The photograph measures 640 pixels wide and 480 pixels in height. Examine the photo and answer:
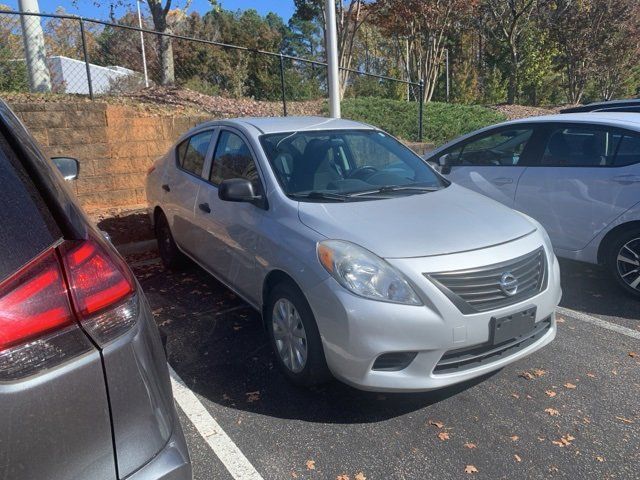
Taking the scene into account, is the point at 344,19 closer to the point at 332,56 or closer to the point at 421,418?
the point at 332,56

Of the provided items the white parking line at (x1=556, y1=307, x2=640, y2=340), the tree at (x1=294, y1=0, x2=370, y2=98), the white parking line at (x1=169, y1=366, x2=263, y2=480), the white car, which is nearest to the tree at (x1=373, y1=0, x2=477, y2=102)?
the tree at (x1=294, y1=0, x2=370, y2=98)

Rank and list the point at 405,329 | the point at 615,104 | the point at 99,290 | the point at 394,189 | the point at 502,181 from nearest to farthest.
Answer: the point at 99,290, the point at 405,329, the point at 394,189, the point at 502,181, the point at 615,104

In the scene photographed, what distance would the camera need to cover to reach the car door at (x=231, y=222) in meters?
3.72

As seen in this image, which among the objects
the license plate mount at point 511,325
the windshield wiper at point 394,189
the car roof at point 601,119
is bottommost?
the license plate mount at point 511,325

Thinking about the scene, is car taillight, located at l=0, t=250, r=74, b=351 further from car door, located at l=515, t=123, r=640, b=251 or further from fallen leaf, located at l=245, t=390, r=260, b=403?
car door, located at l=515, t=123, r=640, b=251

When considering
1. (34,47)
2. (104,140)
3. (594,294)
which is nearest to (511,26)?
(34,47)

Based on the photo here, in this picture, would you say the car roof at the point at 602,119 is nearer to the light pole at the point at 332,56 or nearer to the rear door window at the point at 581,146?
the rear door window at the point at 581,146

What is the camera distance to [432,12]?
16.8 meters

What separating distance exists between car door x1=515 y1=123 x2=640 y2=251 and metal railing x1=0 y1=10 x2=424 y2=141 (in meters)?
A: 5.94

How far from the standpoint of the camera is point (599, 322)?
4.28 m

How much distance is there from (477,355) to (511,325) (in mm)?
244

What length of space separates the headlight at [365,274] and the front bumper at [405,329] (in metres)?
0.04

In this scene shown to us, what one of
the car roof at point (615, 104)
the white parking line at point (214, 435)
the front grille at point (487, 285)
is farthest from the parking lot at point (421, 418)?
the car roof at point (615, 104)

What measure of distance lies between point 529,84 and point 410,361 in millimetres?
24353
